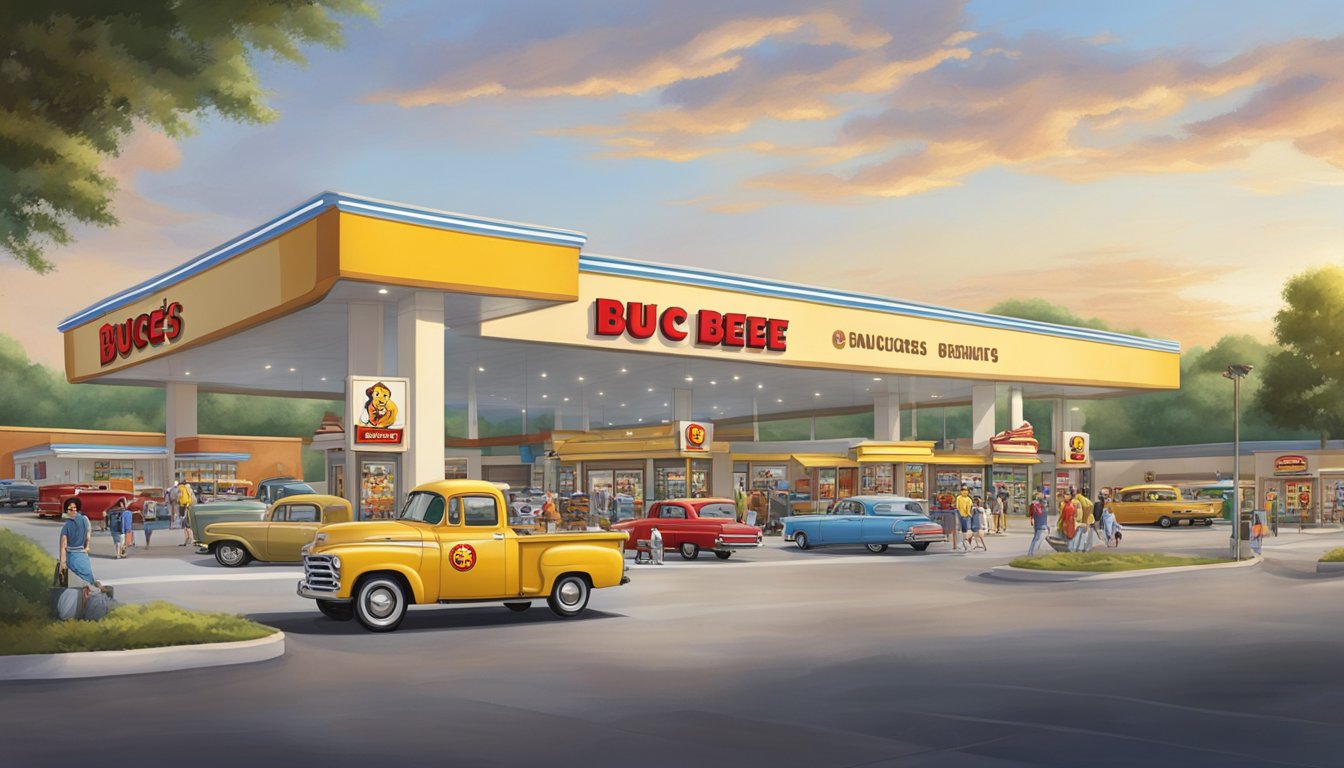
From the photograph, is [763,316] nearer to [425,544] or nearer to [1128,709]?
[425,544]

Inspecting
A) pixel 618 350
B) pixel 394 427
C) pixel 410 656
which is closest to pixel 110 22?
pixel 410 656

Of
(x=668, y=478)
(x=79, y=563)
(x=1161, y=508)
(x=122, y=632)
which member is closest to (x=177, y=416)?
(x=668, y=478)

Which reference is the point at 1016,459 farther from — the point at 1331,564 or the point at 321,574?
the point at 321,574

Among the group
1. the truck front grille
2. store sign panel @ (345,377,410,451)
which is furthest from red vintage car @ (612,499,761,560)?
the truck front grille

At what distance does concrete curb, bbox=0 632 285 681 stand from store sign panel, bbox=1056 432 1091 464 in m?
44.0

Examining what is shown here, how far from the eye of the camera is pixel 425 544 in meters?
16.7

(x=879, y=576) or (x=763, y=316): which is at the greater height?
(x=763, y=316)

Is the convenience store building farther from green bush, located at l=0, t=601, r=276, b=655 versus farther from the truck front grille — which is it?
green bush, located at l=0, t=601, r=276, b=655

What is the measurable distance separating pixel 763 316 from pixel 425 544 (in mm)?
25646

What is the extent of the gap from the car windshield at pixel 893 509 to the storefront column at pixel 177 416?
A: 3144 cm

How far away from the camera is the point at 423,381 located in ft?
94.6

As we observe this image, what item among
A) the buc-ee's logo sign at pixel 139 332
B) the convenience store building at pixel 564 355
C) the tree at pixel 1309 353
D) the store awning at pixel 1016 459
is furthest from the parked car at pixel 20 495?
the tree at pixel 1309 353

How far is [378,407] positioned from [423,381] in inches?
55.8

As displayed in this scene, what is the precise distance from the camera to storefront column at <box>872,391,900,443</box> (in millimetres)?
55000
